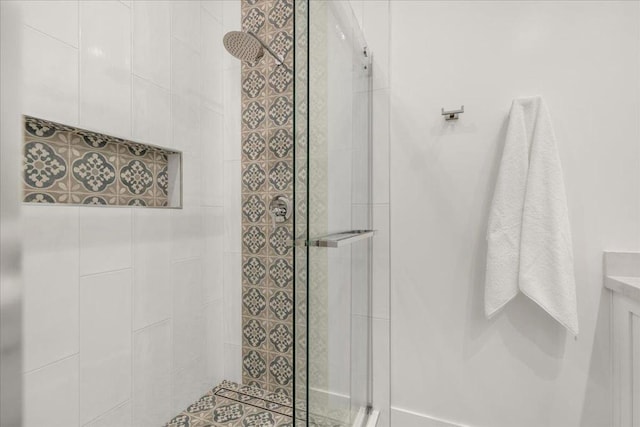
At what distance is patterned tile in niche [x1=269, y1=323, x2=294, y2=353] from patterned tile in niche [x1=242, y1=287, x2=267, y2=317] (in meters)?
0.10

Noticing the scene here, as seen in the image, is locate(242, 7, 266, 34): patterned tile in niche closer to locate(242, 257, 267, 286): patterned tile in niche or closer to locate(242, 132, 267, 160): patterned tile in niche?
locate(242, 132, 267, 160): patterned tile in niche

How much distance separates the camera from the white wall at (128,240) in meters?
0.88

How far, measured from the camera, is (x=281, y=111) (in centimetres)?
148

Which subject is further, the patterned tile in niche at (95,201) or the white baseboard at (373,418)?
the white baseboard at (373,418)

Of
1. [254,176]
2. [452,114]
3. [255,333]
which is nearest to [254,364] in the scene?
[255,333]

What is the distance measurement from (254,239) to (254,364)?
622mm

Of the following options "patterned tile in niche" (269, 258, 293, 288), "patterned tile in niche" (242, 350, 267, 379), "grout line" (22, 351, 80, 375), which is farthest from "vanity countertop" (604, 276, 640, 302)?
"grout line" (22, 351, 80, 375)

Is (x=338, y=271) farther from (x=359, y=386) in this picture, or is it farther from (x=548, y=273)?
(x=548, y=273)

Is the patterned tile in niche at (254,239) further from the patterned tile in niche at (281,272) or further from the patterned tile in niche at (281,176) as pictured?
the patterned tile in niche at (281,176)

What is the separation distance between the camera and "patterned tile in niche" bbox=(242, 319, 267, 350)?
1.51m

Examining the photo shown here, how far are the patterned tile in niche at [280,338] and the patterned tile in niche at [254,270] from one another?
0.74 feet

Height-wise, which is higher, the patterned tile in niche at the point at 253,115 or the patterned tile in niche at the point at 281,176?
the patterned tile in niche at the point at 253,115

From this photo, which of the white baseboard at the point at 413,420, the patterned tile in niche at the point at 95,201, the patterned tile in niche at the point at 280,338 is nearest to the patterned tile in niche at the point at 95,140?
the patterned tile in niche at the point at 95,201

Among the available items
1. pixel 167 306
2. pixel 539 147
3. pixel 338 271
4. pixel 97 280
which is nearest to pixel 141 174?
pixel 97 280
